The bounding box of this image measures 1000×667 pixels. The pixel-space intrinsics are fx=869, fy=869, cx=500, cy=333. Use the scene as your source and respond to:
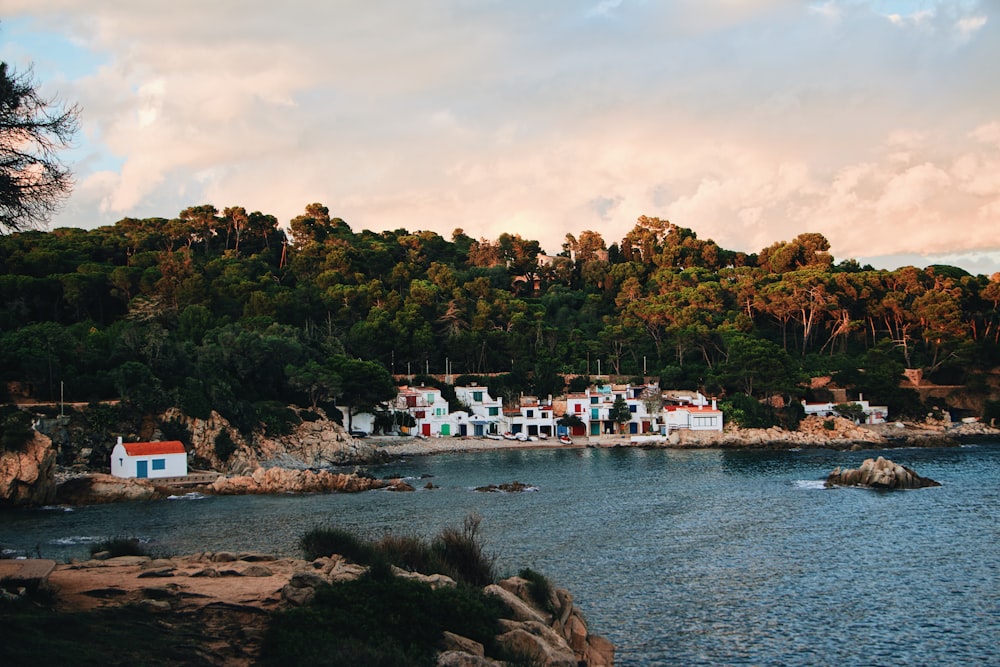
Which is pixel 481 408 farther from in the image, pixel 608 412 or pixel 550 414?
pixel 608 412

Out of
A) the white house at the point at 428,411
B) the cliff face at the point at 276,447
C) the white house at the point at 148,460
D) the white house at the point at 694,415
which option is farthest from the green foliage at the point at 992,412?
the white house at the point at 148,460

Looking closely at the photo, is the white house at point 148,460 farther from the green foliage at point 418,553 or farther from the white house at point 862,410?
the white house at point 862,410

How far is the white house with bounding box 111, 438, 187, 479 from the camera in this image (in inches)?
1345

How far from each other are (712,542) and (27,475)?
74.1 feet

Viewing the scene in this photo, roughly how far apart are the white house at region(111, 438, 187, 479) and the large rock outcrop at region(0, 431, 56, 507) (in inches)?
149

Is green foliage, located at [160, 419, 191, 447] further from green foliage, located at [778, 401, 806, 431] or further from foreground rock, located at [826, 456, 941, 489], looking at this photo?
green foliage, located at [778, 401, 806, 431]

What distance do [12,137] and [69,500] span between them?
Result: 21392 millimetres

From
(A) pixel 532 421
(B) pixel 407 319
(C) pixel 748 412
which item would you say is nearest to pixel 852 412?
(C) pixel 748 412

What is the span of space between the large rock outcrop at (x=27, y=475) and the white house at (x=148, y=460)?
12.4 feet

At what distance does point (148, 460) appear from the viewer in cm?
3444

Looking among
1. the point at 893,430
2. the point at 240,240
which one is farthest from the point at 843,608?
the point at 240,240

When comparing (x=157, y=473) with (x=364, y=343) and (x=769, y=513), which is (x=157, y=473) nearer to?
(x=769, y=513)

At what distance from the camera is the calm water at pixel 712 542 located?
15.5 metres

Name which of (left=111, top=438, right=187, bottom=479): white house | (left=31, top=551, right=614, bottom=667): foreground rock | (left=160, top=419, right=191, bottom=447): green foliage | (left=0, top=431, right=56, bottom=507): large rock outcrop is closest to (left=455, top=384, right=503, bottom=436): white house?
(left=160, top=419, right=191, bottom=447): green foliage
